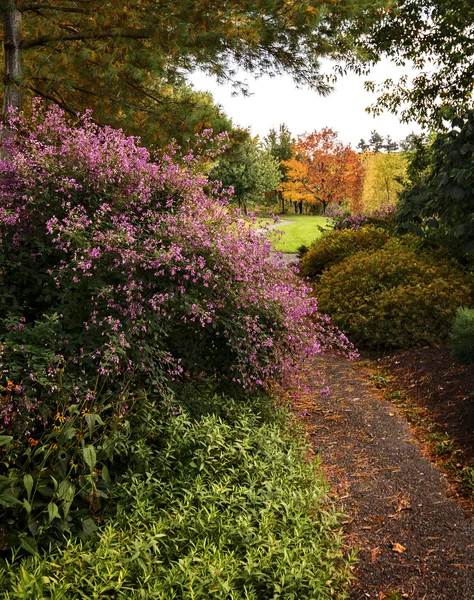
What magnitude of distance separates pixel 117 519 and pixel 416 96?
12529 millimetres

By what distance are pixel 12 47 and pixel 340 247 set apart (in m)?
7.02

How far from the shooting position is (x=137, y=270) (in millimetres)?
3975

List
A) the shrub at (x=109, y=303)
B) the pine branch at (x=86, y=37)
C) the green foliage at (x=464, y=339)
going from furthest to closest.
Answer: the pine branch at (x=86, y=37), the green foliage at (x=464, y=339), the shrub at (x=109, y=303)

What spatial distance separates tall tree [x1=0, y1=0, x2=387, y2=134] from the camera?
689cm

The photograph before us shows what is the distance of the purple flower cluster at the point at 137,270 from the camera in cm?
373

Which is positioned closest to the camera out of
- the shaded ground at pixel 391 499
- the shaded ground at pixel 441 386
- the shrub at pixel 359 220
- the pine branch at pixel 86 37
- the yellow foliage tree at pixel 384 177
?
the shaded ground at pixel 391 499

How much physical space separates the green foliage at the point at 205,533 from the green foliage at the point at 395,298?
3.94 m

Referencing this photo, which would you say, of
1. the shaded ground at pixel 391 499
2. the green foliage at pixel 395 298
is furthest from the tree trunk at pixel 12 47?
the shaded ground at pixel 391 499

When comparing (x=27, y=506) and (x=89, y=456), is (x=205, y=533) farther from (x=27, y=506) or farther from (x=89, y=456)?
(x=27, y=506)

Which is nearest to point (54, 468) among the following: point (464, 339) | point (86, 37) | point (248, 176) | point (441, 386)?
point (441, 386)

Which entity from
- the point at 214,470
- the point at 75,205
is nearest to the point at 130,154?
the point at 75,205

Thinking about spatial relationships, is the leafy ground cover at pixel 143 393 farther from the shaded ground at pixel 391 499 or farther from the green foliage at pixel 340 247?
the green foliage at pixel 340 247

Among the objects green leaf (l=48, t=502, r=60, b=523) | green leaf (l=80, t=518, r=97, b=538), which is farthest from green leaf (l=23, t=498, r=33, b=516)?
green leaf (l=80, t=518, r=97, b=538)

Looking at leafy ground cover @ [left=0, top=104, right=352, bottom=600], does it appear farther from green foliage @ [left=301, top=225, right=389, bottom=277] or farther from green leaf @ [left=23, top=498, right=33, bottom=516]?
green foliage @ [left=301, top=225, right=389, bottom=277]
